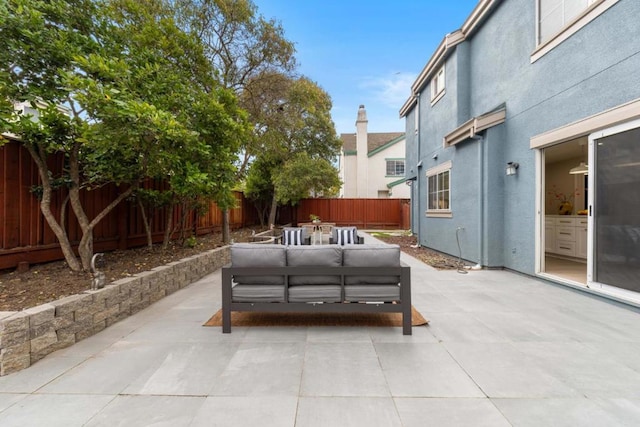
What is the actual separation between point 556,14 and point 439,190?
509 cm

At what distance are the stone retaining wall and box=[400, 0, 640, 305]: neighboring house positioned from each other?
21.8 ft

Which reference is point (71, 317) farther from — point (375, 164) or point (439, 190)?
point (375, 164)

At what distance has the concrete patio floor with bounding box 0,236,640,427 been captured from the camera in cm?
210

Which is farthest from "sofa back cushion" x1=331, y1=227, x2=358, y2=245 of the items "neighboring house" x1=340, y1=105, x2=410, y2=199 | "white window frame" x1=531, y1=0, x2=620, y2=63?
"neighboring house" x1=340, y1=105, x2=410, y2=199

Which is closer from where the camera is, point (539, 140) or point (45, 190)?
point (45, 190)

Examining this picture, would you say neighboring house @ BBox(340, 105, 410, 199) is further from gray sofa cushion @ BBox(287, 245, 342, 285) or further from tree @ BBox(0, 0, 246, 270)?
gray sofa cushion @ BBox(287, 245, 342, 285)

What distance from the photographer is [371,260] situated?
3.56 metres

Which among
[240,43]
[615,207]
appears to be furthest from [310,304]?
[240,43]

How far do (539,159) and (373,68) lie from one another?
12930mm

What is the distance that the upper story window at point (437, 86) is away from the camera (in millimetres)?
9211

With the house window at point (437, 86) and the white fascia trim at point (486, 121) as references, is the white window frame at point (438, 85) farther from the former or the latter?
the white fascia trim at point (486, 121)

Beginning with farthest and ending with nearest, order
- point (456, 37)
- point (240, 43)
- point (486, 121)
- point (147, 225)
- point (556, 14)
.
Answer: point (240, 43) < point (456, 37) < point (486, 121) < point (147, 225) < point (556, 14)

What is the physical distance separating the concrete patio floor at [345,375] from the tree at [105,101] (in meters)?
2.25

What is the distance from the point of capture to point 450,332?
353cm
